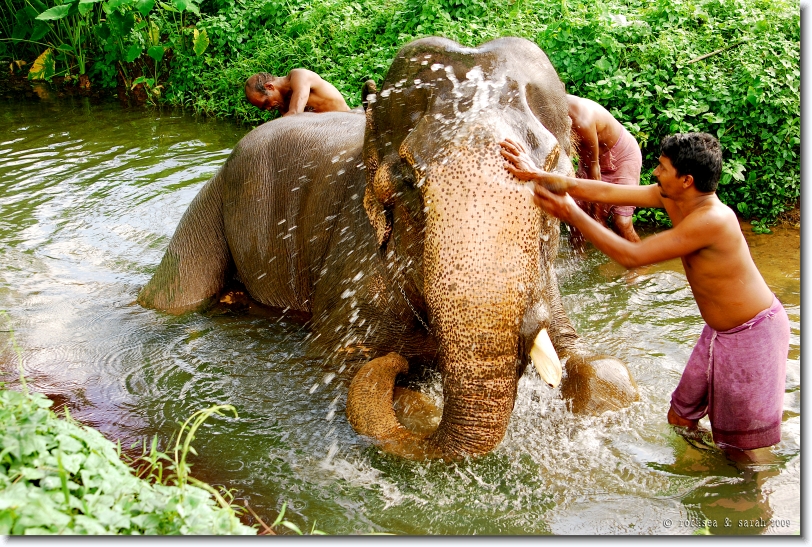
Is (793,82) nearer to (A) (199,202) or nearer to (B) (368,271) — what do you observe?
(B) (368,271)

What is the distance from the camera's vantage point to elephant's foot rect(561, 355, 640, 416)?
3275mm

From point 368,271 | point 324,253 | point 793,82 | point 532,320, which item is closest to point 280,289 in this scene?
point 324,253

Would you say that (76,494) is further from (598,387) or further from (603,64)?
(603,64)

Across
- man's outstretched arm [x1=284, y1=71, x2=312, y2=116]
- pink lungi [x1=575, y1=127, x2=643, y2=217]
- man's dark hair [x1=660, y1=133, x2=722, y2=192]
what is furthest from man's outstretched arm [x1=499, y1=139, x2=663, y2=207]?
man's outstretched arm [x1=284, y1=71, x2=312, y2=116]

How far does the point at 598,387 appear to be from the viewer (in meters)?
3.29

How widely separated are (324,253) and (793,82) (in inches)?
135

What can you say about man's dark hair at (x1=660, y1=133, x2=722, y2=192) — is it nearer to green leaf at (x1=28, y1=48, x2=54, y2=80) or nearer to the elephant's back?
the elephant's back

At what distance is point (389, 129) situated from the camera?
328 centimetres

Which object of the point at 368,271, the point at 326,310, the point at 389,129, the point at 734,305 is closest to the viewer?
the point at 734,305

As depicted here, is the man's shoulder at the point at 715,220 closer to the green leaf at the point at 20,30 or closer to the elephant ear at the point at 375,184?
the elephant ear at the point at 375,184

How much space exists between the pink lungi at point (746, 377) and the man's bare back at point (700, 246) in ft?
0.19

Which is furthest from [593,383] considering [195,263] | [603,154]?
[195,263]

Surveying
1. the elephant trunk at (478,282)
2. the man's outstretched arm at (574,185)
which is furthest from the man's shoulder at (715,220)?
the elephant trunk at (478,282)

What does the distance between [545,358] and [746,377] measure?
2.56ft
